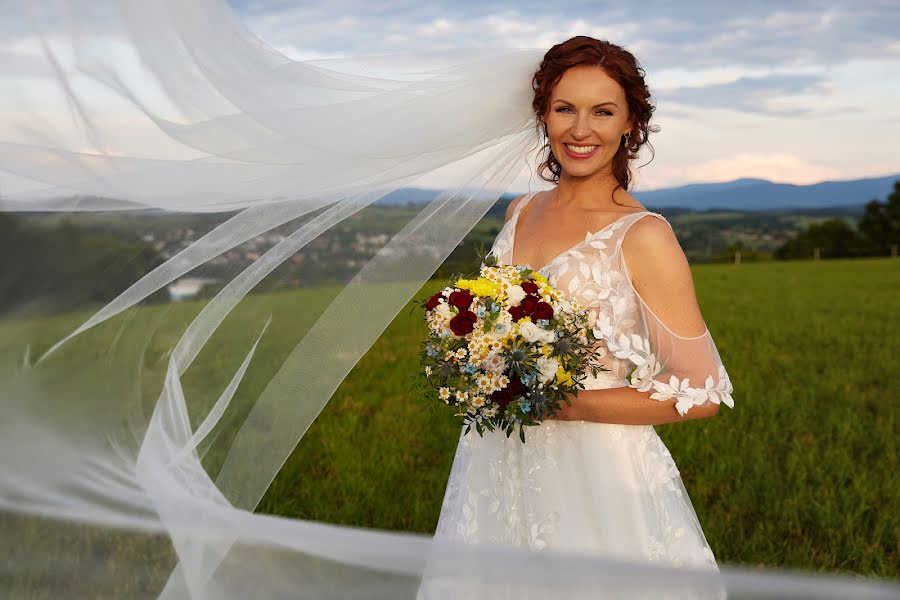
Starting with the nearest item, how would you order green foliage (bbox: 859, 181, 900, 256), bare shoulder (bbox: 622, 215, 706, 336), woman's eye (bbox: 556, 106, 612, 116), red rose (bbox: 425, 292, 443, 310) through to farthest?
red rose (bbox: 425, 292, 443, 310) → bare shoulder (bbox: 622, 215, 706, 336) → woman's eye (bbox: 556, 106, 612, 116) → green foliage (bbox: 859, 181, 900, 256)

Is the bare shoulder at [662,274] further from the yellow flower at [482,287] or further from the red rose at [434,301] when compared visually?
the red rose at [434,301]

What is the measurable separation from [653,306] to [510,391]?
2.02 feet

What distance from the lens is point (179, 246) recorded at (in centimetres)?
297

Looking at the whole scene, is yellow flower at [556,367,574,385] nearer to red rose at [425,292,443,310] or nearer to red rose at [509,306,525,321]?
red rose at [509,306,525,321]

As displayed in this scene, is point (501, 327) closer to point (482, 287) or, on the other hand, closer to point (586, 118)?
point (482, 287)

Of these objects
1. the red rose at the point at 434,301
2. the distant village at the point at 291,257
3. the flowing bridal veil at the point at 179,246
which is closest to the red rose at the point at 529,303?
the red rose at the point at 434,301

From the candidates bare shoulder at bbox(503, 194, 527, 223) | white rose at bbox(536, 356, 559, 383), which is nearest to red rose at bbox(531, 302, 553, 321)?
white rose at bbox(536, 356, 559, 383)

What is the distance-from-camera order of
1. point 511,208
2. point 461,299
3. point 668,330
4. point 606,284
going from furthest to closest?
1. point 511,208
2. point 606,284
3. point 668,330
4. point 461,299

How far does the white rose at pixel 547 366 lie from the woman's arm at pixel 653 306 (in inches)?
13.4

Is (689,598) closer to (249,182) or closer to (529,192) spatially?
(249,182)

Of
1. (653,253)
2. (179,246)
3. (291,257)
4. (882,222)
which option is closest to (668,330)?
(653,253)

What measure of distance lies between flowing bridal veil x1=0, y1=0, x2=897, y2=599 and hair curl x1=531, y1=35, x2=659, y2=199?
10.7 inches

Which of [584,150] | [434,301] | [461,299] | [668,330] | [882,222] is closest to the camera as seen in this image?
[461,299]

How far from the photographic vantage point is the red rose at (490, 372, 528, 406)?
2.63 metres
